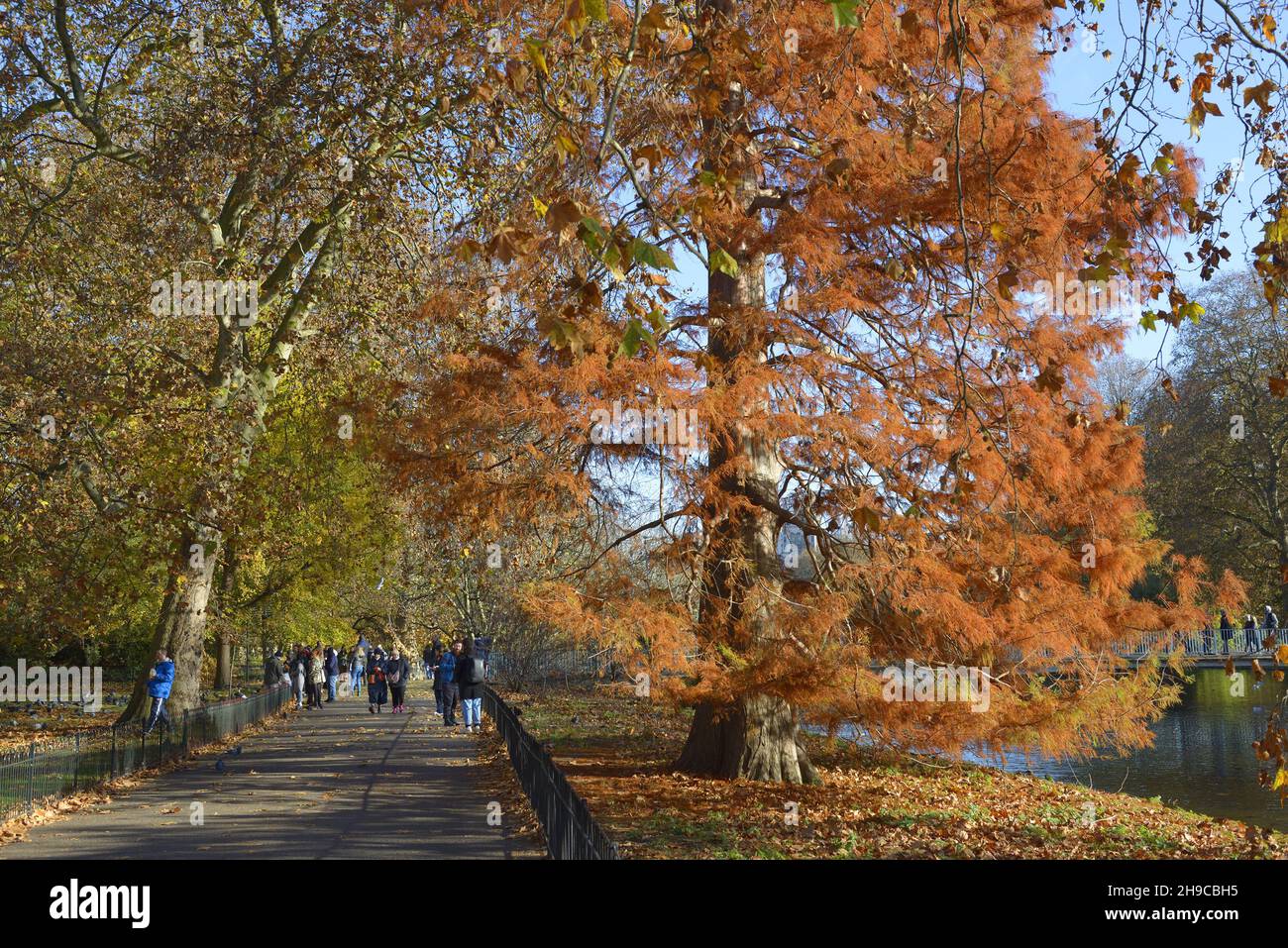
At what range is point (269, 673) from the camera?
39.0m

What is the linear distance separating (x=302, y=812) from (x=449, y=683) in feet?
43.6

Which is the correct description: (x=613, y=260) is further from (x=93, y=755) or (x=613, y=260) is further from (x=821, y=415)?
(x=93, y=755)

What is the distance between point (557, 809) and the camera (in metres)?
9.04

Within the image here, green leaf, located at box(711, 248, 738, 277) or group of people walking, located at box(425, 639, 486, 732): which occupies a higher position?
green leaf, located at box(711, 248, 738, 277)

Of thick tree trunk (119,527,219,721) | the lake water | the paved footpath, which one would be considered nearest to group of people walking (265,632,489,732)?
the paved footpath

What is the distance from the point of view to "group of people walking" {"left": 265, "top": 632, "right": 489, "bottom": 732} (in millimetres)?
23062

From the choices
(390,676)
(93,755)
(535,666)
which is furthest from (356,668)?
(93,755)

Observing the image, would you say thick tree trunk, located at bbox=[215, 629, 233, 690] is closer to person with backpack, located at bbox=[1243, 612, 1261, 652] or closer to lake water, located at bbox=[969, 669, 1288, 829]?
lake water, located at bbox=[969, 669, 1288, 829]

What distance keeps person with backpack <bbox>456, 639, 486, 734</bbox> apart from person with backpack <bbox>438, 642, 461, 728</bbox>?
184cm

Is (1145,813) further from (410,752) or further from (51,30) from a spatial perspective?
(51,30)

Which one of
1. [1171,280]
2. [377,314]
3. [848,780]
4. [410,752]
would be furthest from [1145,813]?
[377,314]

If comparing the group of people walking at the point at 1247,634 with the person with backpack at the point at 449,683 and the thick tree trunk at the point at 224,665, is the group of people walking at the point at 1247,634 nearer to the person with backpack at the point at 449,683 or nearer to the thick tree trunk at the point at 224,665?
the person with backpack at the point at 449,683

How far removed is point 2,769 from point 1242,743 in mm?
23867

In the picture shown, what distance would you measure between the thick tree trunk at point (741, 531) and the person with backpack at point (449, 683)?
33.8 ft
